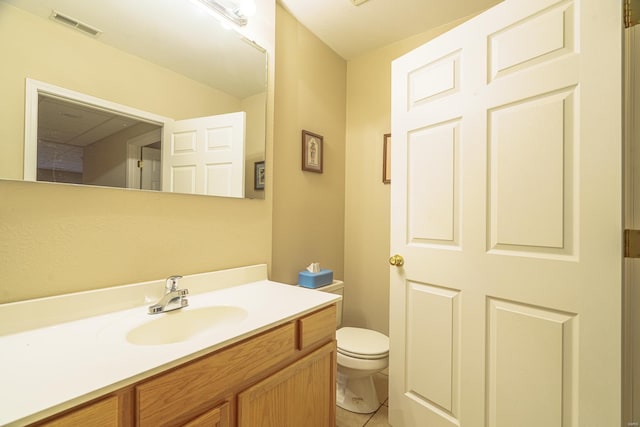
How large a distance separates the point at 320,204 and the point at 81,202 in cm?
140

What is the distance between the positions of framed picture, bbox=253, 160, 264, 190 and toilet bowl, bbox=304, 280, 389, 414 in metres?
0.75

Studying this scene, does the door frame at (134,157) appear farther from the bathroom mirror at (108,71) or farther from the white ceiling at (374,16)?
the white ceiling at (374,16)

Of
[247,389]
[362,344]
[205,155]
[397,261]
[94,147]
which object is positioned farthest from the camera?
[362,344]

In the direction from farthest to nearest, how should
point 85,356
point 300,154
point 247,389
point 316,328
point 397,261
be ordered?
point 300,154
point 397,261
point 316,328
point 247,389
point 85,356

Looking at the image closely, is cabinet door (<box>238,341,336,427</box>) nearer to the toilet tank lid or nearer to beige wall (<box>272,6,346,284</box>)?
the toilet tank lid

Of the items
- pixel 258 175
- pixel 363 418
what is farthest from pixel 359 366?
pixel 258 175

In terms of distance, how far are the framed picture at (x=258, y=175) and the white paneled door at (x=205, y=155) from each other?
0.08 metres

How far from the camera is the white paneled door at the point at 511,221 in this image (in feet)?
2.94

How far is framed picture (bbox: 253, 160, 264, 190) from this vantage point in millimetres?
1471

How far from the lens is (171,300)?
100cm

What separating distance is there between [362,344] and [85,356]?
1311 mm

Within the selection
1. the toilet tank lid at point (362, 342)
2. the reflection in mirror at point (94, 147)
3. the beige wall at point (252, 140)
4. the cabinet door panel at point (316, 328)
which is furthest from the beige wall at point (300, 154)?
the reflection in mirror at point (94, 147)

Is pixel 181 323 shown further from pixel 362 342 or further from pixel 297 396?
pixel 362 342

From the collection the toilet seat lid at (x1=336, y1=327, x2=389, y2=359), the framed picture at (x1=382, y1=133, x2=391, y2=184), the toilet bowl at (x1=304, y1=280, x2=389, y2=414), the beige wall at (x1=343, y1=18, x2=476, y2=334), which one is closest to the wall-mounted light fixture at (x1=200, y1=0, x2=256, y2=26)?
the beige wall at (x1=343, y1=18, x2=476, y2=334)
